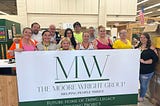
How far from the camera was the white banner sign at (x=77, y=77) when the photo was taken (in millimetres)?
2059

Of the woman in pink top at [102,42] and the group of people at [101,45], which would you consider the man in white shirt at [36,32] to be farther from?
the woman in pink top at [102,42]

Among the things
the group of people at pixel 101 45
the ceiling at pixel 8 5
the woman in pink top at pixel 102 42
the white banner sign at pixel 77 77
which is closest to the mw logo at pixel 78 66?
the white banner sign at pixel 77 77

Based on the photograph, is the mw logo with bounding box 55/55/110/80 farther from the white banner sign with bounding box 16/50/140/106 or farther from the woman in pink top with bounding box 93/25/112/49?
the woman in pink top with bounding box 93/25/112/49

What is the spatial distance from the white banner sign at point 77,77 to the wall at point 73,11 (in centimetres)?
474

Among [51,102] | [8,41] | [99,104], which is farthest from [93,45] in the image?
[8,41]

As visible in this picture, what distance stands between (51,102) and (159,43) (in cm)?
200

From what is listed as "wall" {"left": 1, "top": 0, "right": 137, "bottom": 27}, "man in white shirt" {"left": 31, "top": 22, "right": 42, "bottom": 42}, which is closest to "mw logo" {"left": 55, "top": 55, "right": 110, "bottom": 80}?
"man in white shirt" {"left": 31, "top": 22, "right": 42, "bottom": 42}

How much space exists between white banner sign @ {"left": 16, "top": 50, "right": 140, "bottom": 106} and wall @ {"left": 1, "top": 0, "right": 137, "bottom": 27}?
4.74 meters

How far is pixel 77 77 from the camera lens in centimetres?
213

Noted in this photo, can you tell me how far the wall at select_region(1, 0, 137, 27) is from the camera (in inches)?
259

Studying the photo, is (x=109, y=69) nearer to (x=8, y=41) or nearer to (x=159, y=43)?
(x=159, y=43)

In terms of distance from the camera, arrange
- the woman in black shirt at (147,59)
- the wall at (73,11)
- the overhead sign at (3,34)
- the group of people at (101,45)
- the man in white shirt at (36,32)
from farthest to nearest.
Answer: the wall at (73,11) → the overhead sign at (3,34) → the man in white shirt at (36,32) → the woman in black shirt at (147,59) → the group of people at (101,45)

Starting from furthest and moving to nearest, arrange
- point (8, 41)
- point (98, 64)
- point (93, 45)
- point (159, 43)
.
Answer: point (8, 41) < point (159, 43) < point (93, 45) < point (98, 64)

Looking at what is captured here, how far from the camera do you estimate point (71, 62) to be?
2.11 metres
